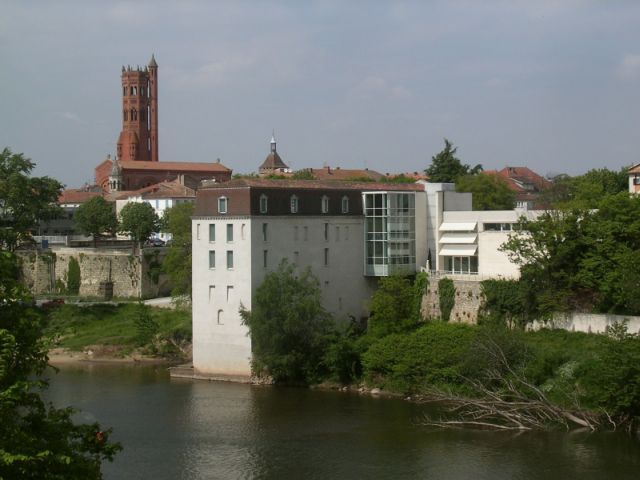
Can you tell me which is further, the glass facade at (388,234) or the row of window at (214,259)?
the glass facade at (388,234)

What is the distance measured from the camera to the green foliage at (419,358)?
39281mm

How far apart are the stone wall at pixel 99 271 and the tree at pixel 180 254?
2.11 metres

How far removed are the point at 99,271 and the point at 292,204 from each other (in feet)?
71.9

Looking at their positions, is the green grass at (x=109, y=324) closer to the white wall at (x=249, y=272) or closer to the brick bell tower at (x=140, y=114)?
the white wall at (x=249, y=272)

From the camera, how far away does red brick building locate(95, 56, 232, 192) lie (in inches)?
4555

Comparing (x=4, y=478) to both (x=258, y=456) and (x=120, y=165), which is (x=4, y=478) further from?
(x=120, y=165)

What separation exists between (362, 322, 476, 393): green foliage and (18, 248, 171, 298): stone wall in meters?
23.3

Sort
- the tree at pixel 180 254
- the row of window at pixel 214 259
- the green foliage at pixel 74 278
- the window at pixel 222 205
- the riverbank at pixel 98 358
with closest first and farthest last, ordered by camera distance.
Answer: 1. the row of window at pixel 214 259
2. the window at pixel 222 205
3. the riverbank at pixel 98 358
4. the tree at pixel 180 254
5. the green foliage at pixel 74 278

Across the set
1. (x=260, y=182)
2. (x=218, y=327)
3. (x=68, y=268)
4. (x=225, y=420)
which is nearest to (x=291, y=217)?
(x=260, y=182)

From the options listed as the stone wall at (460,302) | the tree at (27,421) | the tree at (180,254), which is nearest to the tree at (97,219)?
the tree at (180,254)

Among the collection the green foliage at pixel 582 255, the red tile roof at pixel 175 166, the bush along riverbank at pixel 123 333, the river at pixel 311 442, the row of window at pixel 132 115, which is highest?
the row of window at pixel 132 115

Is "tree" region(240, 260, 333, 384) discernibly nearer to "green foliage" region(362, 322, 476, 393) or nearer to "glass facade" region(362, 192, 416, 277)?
"green foliage" region(362, 322, 476, 393)

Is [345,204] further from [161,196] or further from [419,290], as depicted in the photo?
[161,196]

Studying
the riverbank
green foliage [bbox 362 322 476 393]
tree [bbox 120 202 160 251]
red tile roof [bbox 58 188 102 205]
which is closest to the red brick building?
red tile roof [bbox 58 188 102 205]
